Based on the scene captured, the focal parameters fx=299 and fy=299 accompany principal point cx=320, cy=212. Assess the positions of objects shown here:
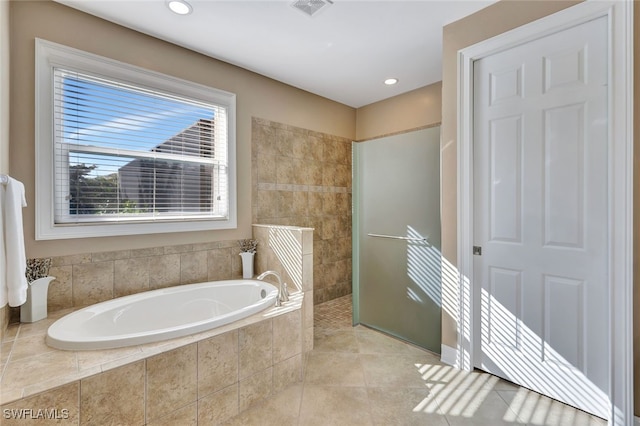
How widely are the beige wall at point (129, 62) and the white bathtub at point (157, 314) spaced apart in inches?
16.8

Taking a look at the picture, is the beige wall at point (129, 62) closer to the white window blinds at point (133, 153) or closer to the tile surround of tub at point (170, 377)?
the white window blinds at point (133, 153)

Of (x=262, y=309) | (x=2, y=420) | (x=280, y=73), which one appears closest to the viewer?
(x=2, y=420)

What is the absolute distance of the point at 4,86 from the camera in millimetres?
1680

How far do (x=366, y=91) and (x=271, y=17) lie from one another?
168 cm

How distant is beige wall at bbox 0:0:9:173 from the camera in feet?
5.33

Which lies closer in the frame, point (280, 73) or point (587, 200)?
point (587, 200)

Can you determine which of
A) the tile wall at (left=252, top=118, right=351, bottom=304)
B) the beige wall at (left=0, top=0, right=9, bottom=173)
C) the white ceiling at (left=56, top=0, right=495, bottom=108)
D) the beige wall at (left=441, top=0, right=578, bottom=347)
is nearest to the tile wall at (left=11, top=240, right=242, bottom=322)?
the tile wall at (left=252, top=118, right=351, bottom=304)

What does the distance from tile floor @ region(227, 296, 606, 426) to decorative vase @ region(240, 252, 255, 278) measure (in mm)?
904

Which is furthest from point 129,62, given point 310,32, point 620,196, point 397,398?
point 620,196

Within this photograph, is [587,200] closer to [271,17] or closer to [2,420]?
[271,17]

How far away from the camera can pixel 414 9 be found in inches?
80.4

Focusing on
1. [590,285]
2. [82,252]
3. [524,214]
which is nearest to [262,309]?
[82,252]

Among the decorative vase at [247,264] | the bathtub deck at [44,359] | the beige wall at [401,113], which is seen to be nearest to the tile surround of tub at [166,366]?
the bathtub deck at [44,359]

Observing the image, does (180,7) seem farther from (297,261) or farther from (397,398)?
(397,398)
